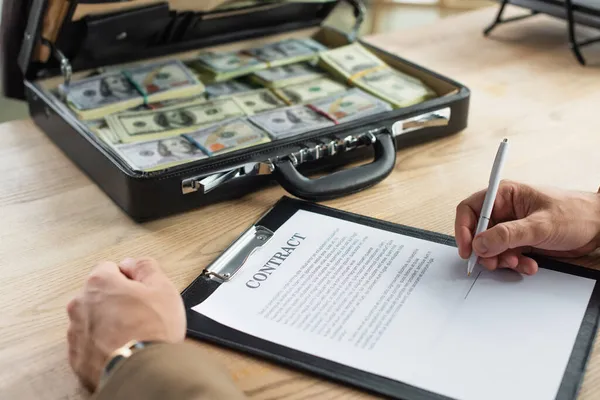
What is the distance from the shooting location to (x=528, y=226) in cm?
79

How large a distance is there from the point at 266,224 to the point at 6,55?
22.5 inches

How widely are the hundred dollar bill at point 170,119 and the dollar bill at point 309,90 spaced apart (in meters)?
0.10

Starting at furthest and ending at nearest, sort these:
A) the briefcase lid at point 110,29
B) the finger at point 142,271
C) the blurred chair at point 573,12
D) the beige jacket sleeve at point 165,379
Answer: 1. the blurred chair at point 573,12
2. the briefcase lid at point 110,29
3. the finger at point 142,271
4. the beige jacket sleeve at point 165,379

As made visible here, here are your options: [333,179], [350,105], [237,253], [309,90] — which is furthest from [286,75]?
[237,253]

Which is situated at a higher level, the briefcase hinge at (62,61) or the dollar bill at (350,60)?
the briefcase hinge at (62,61)

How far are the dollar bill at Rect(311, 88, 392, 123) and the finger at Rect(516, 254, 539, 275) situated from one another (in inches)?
15.5

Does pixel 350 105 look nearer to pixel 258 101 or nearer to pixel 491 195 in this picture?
pixel 258 101

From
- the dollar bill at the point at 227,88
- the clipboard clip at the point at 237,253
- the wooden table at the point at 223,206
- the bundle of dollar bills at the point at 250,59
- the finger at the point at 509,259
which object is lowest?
the wooden table at the point at 223,206

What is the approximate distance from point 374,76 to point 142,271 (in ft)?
2.20

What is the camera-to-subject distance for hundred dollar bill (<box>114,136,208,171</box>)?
97 centimetres

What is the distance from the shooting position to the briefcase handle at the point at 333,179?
0.94 meters

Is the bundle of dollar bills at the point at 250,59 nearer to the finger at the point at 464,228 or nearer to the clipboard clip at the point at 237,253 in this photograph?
the clipboard clip at the point at 237,253

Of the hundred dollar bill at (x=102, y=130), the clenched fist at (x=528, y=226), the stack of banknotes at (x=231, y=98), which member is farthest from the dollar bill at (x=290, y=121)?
the clenched fist at (x=528, y=226)

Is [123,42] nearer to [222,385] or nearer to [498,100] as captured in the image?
[498,100]
